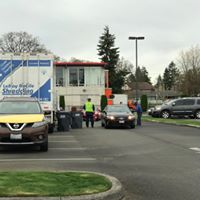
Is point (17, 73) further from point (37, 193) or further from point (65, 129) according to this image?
point (37, 193)

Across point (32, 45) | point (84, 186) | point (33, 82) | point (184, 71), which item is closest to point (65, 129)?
point (33, 82)

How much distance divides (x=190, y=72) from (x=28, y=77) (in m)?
64.2

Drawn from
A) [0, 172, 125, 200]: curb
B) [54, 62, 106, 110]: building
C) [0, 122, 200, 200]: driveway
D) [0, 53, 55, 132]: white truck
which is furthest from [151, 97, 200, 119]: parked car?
[0, 172, 125, 200]: curb

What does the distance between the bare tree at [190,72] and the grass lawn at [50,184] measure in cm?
7147

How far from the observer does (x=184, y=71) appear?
8562 centimetres

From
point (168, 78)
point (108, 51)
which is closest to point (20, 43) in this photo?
point (108, 51)

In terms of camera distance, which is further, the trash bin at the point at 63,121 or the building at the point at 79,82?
the building at the point at 79,82

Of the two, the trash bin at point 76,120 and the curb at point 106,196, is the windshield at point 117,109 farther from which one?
the curb at point 106,196

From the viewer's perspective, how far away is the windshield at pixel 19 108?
1346cm

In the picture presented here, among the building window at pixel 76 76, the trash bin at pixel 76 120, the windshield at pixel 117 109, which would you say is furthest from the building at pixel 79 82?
the trash bin at pixel 76 120

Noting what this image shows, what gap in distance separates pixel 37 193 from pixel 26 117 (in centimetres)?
635

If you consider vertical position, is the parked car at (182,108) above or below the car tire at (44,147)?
above

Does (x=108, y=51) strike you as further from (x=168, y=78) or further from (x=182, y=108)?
(x=168, y=78)

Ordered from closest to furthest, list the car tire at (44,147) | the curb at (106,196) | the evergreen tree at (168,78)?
the curb at (106,196)
the car tire at (44,147)
the evergreen tree at (168,78)
